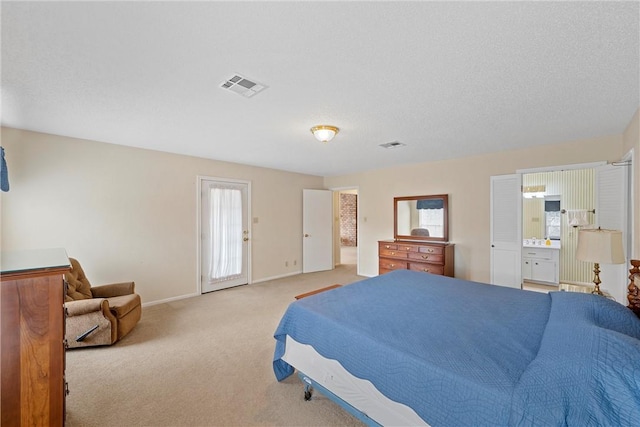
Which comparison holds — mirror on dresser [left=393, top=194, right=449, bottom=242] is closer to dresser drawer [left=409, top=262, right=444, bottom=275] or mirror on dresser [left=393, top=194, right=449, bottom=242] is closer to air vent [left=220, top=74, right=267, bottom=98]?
dresser drawer [left=409, top=262, right=444, bottom=275]

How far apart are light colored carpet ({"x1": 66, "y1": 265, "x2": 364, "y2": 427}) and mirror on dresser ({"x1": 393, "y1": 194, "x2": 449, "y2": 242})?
311 cm

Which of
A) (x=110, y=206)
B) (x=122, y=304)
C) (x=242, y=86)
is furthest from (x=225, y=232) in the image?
(x=242, y=86)

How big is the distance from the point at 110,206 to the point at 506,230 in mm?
5986

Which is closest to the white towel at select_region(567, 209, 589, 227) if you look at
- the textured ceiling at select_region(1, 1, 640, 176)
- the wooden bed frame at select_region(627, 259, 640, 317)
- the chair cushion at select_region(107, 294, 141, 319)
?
the textured ceiling at select_region(1, 1, 640, 176)

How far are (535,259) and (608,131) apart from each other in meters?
2.71

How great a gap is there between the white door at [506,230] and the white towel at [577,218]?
69.4 inches

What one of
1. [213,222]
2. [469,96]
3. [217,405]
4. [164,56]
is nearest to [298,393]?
[217,405]

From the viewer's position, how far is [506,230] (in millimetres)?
4035

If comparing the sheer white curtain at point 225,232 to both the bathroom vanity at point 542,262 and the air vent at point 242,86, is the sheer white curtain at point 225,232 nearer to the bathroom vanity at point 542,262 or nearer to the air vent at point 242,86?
the air vent at point 242,86

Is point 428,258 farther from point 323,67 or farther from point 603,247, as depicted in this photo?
point 323,67

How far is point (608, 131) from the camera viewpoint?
3123mm

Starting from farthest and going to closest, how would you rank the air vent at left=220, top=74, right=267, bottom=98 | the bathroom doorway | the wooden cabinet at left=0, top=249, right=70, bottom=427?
the bathroom doorway → the air vent at left=220, top=74, right=267, bottom=98 → the wooden cabinet at left=0, top=249, right=70, bottom=427

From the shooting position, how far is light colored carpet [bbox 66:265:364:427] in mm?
1797

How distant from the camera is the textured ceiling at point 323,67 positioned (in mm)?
1292
